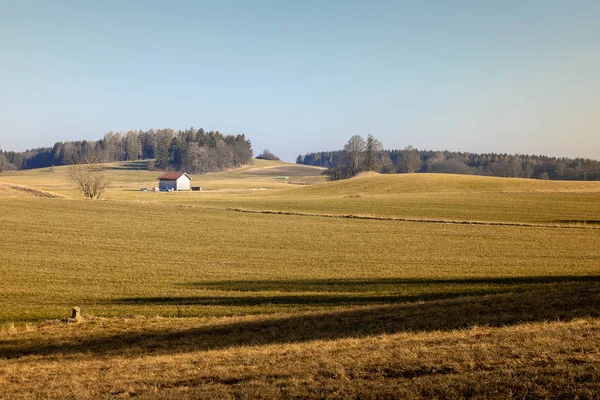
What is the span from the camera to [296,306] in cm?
2034

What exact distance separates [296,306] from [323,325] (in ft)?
13.6

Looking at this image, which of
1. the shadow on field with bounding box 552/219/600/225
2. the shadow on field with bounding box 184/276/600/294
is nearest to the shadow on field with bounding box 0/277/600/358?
the shadow on field with bounding box 184/276/600/294

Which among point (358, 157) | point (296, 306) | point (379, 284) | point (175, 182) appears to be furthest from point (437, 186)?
point (296, 306)

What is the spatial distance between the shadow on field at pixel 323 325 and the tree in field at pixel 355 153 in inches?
5049

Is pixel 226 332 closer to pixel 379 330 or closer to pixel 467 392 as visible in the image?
pixel 379 330

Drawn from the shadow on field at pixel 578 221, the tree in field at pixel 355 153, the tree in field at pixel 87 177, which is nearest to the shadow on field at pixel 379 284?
the shadow on field at pixel 578 221

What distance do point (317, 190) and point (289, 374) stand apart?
300 feet

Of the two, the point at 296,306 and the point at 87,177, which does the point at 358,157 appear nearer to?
the point at 87,177

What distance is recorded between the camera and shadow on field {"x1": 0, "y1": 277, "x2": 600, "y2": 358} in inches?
580

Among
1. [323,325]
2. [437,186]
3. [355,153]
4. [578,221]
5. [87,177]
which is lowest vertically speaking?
[323,325]

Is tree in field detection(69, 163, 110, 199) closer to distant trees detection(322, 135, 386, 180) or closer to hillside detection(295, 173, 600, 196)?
hillside detection(295, 173, 600, 196)

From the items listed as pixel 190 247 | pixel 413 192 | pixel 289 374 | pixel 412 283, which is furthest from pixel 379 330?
pixel 413 192

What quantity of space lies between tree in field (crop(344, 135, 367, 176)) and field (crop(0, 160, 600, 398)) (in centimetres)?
9315

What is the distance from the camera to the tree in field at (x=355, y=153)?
14600 centimetres
